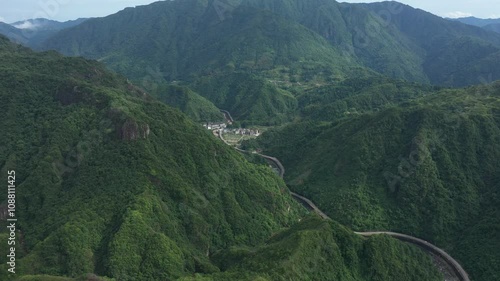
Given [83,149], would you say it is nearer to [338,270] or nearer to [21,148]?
[21,148]

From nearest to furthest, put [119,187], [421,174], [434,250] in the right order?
1. [119,187]
2. [434,250]
3. [421,174]

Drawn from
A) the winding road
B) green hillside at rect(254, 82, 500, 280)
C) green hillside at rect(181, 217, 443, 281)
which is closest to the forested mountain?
green hillside at rect(181, 217, 443, 281)

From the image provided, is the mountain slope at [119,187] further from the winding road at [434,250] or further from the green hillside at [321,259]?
the winding road at [434,250]

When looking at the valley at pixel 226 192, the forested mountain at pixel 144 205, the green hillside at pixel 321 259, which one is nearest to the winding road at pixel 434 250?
the valley at pixel 226 192

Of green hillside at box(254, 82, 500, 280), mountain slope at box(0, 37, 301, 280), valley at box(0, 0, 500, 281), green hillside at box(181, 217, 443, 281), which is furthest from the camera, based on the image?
green hillside at box(254, 82, 500, 280)

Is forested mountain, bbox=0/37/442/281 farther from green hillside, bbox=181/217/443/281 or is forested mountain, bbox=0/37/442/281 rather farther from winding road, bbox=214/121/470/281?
winding road, bbox=214/121/470/281

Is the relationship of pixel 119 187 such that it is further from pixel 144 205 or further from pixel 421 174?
pixel 421 174

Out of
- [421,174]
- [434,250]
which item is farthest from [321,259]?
[421,174]

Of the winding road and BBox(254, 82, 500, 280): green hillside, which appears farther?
BBox(254, 82, 500, 280): green hillside
